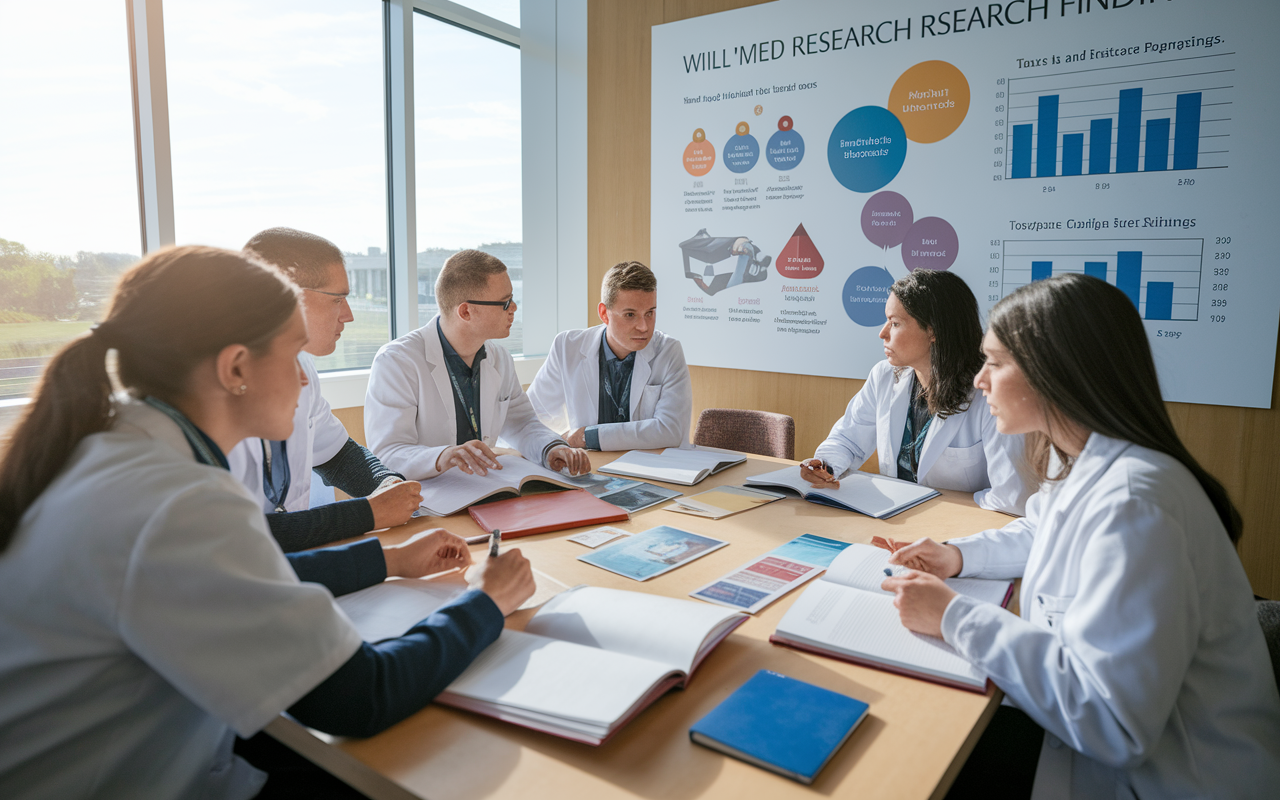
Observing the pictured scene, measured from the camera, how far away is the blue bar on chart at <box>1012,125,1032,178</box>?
319 cm

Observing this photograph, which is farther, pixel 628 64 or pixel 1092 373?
pixel 628 64

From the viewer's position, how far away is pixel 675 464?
2.42 meters

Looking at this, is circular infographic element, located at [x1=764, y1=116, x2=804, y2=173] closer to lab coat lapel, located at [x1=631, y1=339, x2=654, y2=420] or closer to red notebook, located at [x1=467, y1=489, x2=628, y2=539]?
lab coat lapel, located at [x1=631, y1=339, x2=654, y2=420]

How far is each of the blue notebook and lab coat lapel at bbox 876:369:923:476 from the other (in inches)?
65.7

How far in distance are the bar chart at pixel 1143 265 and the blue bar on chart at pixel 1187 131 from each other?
31 centimetres

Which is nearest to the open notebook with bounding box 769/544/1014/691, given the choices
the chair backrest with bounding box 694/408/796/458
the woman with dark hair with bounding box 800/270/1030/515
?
the woman with dark hair with bounding box 800/270/1030/515

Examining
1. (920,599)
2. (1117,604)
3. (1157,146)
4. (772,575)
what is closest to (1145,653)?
(1117,604)

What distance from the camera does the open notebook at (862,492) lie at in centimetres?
199

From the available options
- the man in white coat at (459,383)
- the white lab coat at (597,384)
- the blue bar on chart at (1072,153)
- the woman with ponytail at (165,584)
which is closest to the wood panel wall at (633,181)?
the white lab coat at (597,384)

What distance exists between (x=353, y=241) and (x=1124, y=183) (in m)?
3.62

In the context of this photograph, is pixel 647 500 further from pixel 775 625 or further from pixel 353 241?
pixel 353 241

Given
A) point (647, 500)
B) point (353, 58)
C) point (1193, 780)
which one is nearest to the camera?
point (1193, 780)

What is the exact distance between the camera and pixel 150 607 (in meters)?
0.80

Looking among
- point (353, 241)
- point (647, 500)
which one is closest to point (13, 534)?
point (647, 500)
